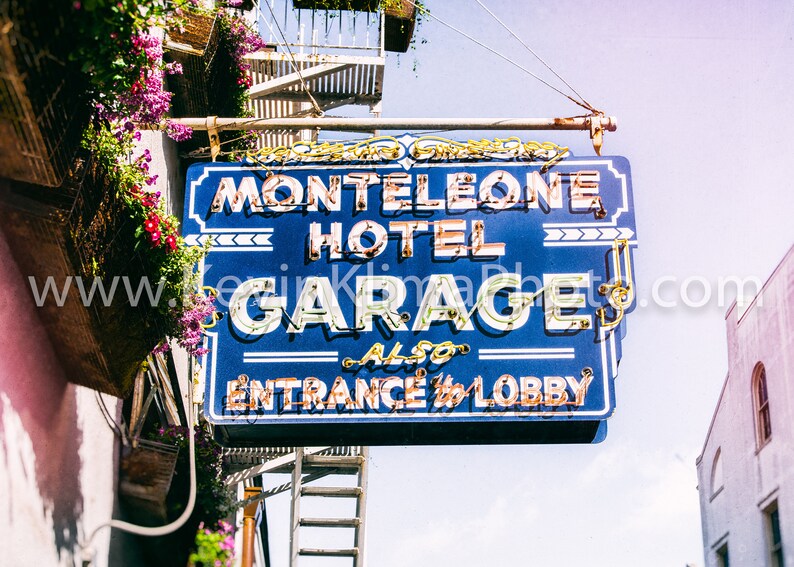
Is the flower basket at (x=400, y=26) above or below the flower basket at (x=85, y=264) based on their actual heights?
above

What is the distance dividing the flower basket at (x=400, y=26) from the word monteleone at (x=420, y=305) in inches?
305

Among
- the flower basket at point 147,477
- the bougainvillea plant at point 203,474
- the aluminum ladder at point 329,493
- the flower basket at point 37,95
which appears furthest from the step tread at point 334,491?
the flower basket at point 37,95

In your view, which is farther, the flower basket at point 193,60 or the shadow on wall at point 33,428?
the flower basket at point 193,60

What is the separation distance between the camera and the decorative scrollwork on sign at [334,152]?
10.3 meters

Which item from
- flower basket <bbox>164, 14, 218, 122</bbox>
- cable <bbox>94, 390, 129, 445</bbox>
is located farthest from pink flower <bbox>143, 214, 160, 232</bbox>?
flower basket <bbox>164, 14, 218, 122</bbox>

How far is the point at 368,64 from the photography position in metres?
16.5

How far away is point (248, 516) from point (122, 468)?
3.21m

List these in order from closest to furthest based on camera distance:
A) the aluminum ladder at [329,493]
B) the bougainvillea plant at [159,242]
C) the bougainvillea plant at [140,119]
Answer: the bougainvillea plant at [140,119], the bougainvillea plant at [159,242], the aluminum ladder at [329,493]

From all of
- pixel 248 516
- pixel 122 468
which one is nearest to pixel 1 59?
pixel 122 468

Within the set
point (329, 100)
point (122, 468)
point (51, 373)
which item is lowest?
point (122, 468)

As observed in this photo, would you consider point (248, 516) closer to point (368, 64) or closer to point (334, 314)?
point (334, 314)

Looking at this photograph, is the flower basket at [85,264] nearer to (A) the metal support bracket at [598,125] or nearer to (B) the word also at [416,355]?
(B) the word also at [416,355]

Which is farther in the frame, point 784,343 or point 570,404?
point 784,343

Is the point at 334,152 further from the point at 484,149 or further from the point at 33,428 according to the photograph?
the point at 33,428
